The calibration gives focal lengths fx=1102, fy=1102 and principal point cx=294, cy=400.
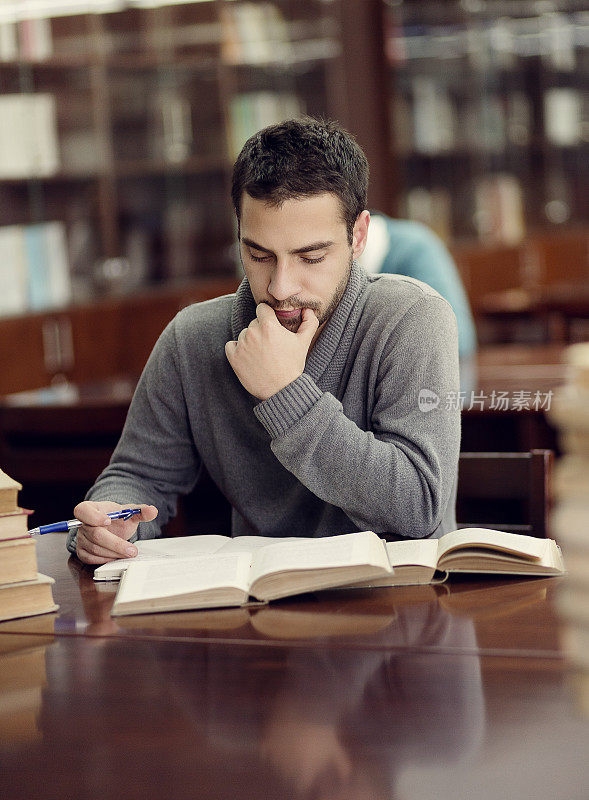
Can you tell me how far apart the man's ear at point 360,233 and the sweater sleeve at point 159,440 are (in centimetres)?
38

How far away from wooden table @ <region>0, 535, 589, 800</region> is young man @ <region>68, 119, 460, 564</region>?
278 millimetres

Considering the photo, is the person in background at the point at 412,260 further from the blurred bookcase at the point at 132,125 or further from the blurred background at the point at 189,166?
the blurred bookcase at the point at 132,125

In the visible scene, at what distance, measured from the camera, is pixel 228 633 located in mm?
1283

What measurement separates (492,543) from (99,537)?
557 millimetres

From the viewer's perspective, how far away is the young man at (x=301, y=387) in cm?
164

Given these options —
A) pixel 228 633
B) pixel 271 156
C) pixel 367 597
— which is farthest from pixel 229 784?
pixel 271 156

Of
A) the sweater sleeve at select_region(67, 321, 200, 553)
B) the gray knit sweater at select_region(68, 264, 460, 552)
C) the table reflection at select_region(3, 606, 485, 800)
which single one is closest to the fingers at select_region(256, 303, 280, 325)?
the gray knit sweater at select_region(68, 264, 460, 552)

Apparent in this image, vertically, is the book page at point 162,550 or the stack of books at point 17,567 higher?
the stack of books at point 17,567

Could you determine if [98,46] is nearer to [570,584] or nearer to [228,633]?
[228,633]

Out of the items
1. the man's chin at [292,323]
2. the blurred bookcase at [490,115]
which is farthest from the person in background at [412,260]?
the blurred bookcase at [490,115]

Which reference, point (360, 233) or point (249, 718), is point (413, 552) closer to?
point (249, 718)

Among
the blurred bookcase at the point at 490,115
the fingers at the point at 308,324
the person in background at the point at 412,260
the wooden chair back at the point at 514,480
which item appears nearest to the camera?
the fingers at the point at 308,324

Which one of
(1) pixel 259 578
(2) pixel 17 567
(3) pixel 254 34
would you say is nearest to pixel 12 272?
(3) pixel 254 34

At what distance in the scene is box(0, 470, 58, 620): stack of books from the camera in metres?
1.35
